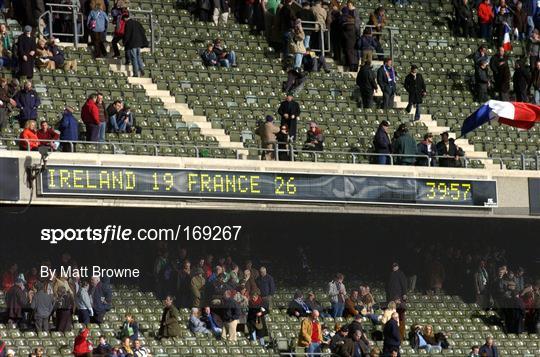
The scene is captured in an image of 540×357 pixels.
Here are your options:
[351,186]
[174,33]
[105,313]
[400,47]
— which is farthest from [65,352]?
[400,47]

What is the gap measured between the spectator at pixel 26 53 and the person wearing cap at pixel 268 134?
4.56 m

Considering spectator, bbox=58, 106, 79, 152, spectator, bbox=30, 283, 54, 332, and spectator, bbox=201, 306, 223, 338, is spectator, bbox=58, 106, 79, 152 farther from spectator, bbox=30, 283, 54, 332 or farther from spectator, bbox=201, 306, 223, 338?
spectator, bbox=201, 306, 223, 338

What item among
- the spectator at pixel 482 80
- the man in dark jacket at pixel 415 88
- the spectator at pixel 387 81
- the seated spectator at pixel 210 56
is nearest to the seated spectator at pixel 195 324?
the seated spectator at pixel 210 56

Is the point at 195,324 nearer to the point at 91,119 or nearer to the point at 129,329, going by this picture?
the point at 129,329

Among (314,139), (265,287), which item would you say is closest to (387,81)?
(314,139)

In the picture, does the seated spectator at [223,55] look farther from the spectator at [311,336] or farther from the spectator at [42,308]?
the spectator at [42,308]

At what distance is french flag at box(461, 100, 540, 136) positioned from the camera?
41906mm

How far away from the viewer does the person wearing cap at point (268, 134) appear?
3962 centimetres

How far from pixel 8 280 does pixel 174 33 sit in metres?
9.05

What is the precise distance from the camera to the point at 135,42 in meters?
41.6

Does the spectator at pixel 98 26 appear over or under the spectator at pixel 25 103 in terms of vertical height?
over

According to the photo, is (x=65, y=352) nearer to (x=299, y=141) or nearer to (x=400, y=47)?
(x=299, y=141)

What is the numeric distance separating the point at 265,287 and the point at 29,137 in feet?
18.6

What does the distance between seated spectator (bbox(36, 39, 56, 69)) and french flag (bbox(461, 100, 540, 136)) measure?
848cm
